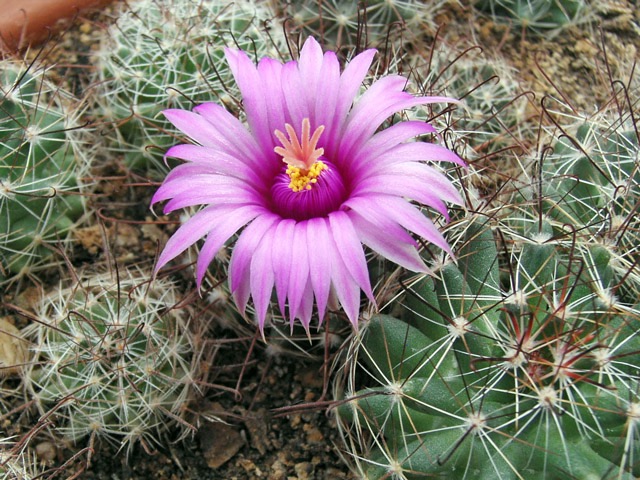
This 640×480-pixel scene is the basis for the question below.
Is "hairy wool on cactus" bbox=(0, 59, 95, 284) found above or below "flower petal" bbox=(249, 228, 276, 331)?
below

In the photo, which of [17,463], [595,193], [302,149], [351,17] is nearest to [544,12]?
[351,17]

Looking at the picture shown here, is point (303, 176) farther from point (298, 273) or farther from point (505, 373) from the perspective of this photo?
point (505, 373)

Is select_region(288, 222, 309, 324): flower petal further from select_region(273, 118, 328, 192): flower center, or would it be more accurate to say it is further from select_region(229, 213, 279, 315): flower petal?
select_region(273, 118, 328, 192): flower center

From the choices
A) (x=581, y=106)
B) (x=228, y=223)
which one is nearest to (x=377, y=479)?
(x=228, y=223)

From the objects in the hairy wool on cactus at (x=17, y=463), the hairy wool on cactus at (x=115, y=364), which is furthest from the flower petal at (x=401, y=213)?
the hairy wool on cactus at (x=17, y=463)

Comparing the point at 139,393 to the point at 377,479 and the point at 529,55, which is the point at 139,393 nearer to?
the point at 377,479

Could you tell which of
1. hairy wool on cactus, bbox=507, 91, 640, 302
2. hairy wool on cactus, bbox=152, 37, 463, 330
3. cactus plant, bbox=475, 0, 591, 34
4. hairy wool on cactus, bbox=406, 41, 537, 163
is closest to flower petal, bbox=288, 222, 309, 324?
hairy wool on cactus, bbox=152, 37, 463, 330
